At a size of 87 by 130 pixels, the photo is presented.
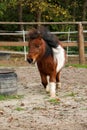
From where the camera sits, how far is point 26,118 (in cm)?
592

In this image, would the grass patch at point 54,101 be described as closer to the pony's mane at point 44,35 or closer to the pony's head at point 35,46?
the pony's head at point 35,46

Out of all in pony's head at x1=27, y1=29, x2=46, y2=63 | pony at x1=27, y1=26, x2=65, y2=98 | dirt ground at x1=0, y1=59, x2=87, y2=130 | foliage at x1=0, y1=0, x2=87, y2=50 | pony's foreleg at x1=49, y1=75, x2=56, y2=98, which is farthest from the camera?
foliage at x1=0, y1=0, x2=87, y2=50

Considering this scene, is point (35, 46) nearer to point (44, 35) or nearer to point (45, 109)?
point (44, 35)

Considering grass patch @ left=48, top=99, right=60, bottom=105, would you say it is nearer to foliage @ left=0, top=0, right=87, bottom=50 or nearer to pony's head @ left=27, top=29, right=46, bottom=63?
pony's head @ left=27, top=29, right=46, bottom=63

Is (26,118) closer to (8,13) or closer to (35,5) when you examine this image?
(35,5)

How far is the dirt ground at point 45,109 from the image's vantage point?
5527 millimetres

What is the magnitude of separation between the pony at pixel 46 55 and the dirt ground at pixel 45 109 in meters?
0.28

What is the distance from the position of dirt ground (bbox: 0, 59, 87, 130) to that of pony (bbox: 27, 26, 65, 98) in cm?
28

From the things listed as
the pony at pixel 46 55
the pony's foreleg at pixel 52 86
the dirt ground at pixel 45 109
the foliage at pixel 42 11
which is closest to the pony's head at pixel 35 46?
the pony at pixel 46 55

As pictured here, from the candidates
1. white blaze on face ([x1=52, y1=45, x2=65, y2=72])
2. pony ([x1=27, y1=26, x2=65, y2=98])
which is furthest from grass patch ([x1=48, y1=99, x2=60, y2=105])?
white blaze on face ([x1=52, y1=45, x2=65, y2=72])

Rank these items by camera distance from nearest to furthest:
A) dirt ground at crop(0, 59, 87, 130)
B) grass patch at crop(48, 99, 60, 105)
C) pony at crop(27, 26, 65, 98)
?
dirt ground at crop(0, 59, 87, 130)
grass patch at crop(48, 99, 60, 105)
pony at crop(27, 26, 65, 98)

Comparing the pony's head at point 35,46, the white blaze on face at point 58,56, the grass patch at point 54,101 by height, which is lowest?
the grass patch at point 54,101

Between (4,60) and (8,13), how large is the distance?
24.6ft

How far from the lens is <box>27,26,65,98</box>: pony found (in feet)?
24.4
